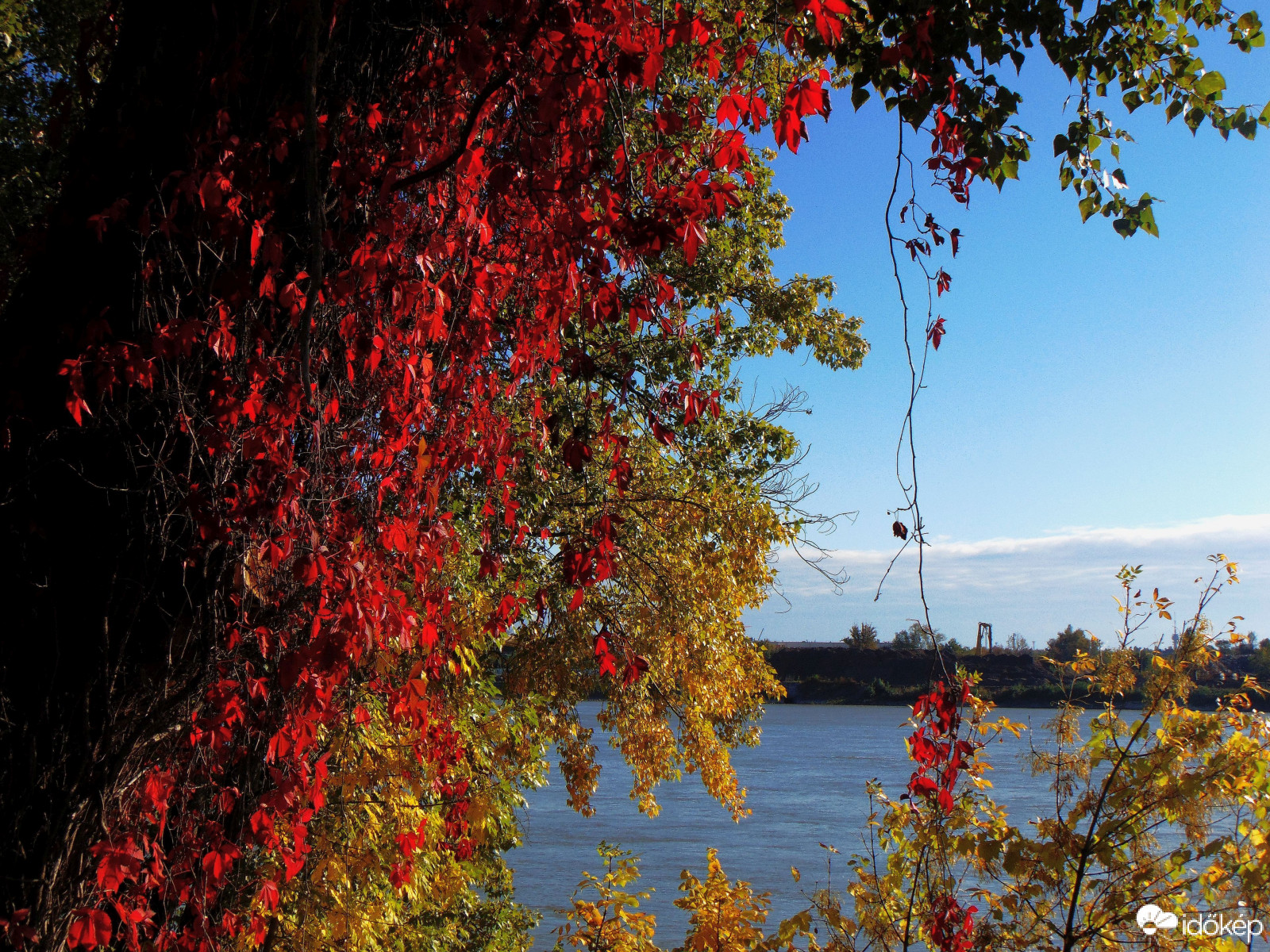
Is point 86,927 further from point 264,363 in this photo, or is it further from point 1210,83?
point 1210,83

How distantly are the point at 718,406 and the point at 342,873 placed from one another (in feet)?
10.5

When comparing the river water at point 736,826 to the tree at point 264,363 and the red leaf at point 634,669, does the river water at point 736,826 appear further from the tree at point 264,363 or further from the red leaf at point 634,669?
the tree at point 264,363

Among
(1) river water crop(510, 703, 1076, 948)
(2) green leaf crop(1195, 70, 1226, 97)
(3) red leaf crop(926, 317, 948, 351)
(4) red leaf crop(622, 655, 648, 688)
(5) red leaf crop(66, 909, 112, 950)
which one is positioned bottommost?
(1) river water crop(510, 703, 1076, 948)

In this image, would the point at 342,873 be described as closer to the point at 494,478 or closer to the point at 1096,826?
the point at 494,478

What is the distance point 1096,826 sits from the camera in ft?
12.2

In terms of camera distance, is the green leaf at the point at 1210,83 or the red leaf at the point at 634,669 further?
the green leaf at the point at 1210,83

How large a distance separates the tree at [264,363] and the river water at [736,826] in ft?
10.0

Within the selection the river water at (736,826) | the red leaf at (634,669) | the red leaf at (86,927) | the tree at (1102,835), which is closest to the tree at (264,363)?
the red leaf at (86,927)

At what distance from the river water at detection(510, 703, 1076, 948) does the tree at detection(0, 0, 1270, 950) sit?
10.0 feet

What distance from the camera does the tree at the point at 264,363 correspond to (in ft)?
7.54

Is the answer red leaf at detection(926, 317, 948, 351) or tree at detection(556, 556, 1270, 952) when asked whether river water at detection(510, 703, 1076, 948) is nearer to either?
tree at detection(556, 556, 1270, 952)

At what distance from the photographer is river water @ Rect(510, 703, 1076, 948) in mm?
18766

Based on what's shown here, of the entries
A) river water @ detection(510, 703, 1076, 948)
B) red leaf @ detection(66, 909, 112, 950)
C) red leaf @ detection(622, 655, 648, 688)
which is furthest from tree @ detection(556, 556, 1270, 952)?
red leaf @ detection(66, 909, 112, 950)

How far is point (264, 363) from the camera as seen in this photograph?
2.48 meters
